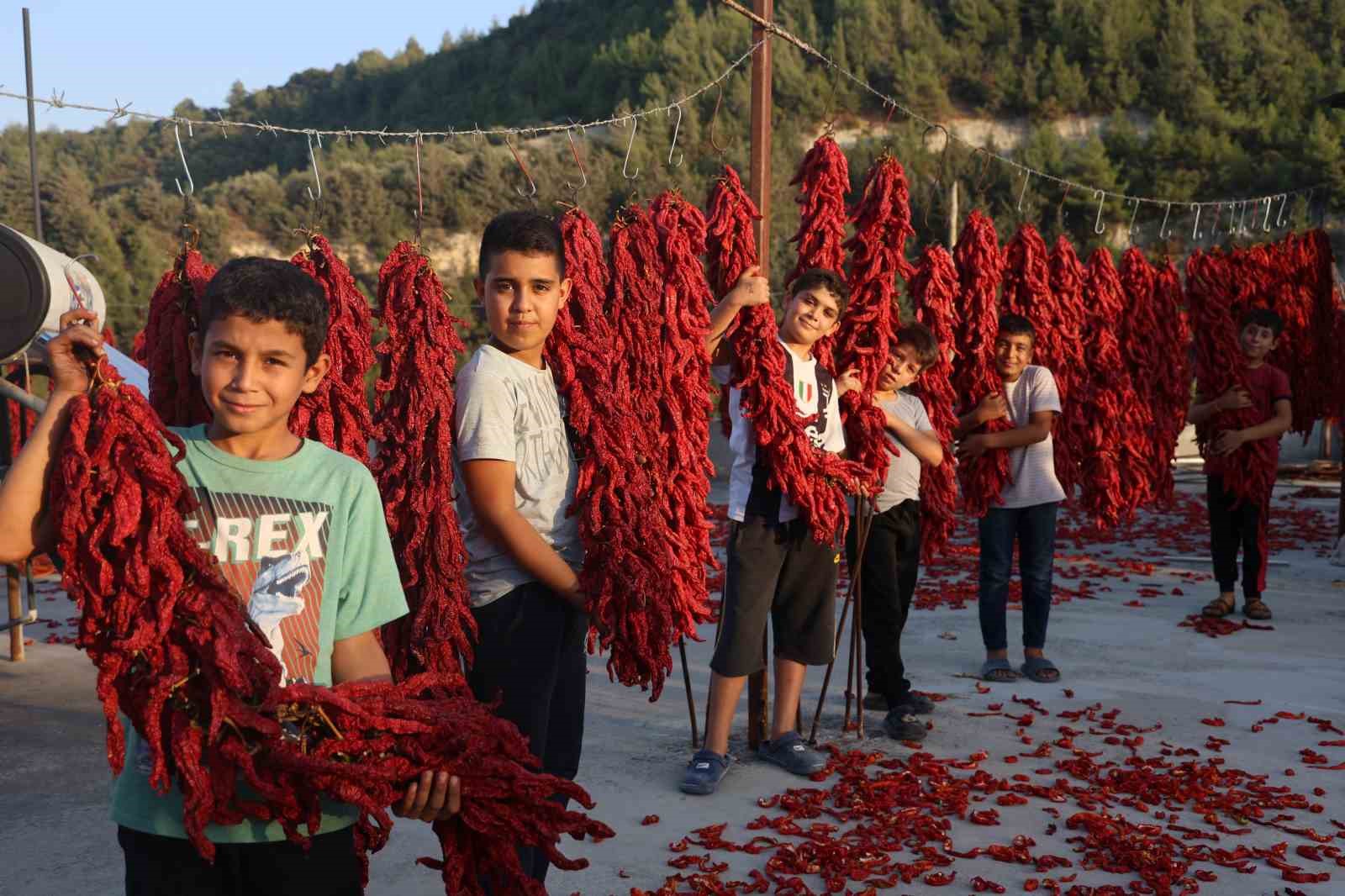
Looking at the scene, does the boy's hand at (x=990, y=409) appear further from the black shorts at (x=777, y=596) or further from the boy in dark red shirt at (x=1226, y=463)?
the boy in dark red shirt at (x=1226, y=463)

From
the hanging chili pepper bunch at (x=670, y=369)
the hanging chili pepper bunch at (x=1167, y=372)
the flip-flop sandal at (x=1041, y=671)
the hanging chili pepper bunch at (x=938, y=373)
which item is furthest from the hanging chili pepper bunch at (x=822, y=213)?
the hanging chili pepper bunch at (x=1167, y=372)

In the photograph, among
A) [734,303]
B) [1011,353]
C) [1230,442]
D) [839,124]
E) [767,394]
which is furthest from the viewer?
[839,124]

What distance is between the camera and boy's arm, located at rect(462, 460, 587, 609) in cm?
248

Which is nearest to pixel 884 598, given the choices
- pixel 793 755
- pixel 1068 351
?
pixel 793 755

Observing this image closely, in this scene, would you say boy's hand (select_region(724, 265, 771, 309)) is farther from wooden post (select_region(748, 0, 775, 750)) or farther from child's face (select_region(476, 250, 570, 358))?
child's face (select_region(476, 250, 570, 358))

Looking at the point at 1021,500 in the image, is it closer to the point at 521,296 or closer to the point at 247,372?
the point at 521,296

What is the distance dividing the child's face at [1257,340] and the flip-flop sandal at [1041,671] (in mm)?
2592

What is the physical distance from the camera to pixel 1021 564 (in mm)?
5438

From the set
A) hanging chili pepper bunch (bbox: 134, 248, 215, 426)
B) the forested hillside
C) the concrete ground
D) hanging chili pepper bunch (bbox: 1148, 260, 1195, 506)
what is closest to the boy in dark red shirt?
the concrete ground

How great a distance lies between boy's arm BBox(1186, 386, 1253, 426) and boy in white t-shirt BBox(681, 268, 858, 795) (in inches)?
138

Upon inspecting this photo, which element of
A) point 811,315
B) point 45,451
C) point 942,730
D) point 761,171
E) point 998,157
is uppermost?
point 998,157

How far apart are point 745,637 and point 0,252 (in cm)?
314

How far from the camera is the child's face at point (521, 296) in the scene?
2.63 m

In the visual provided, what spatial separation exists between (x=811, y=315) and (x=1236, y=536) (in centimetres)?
399
